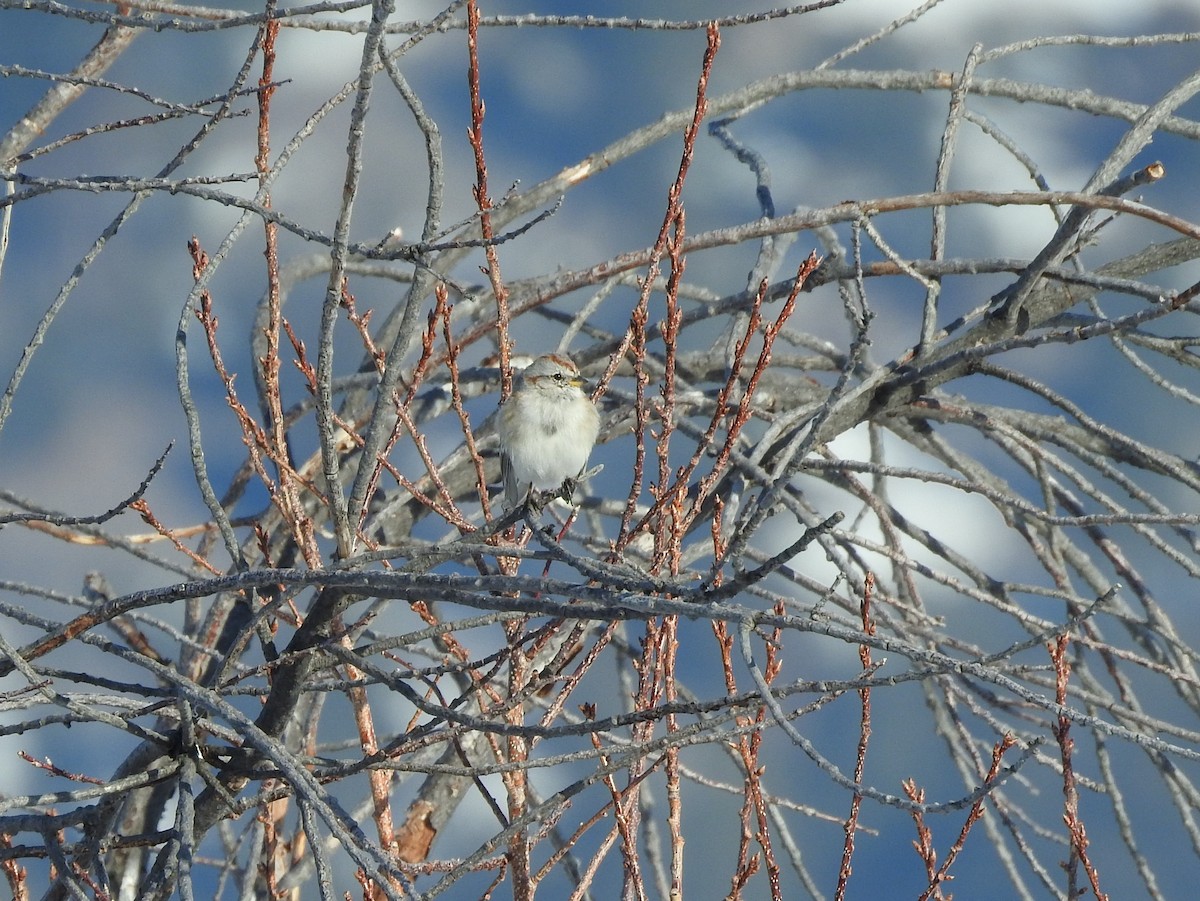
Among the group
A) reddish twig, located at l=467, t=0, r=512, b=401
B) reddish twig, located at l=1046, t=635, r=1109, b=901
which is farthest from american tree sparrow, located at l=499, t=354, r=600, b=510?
reddish twig, located at l=1046, t=635, r=1109, b=901

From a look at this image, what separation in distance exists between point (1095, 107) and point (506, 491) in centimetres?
196

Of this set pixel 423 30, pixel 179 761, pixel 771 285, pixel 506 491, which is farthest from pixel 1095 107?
pixel 179 761

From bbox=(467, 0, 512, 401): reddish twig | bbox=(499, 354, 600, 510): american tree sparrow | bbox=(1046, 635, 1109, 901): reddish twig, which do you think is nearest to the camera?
bbox=(467, 0, 512, 401): reddish twig

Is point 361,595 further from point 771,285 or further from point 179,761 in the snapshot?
point 771,285

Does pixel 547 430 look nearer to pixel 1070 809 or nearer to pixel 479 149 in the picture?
pixel 479 149

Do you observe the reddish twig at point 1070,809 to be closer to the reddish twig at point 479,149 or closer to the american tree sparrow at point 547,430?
the reddish twig at point 479,149

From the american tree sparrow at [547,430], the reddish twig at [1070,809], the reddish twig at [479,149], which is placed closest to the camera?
the reddish twig at [479,149]

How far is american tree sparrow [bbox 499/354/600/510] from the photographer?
11.5ft

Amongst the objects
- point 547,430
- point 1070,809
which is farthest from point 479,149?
point 547,430

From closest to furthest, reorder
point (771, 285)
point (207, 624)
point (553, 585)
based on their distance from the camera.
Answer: point (553, 585), point (207, 624), point (771, 285)

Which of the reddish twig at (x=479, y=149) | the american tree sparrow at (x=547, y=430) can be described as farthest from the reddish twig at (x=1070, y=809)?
the american tree sparrow at (x=547, y=430)

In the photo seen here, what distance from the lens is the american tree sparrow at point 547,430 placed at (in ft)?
11.5

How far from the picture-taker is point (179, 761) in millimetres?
2016

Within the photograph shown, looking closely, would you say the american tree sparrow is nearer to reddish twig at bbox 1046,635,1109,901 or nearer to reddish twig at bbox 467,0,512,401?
reddish twig at bbox 467,0,512,401
